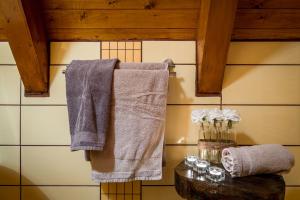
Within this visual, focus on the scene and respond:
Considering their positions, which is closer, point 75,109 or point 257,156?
point 257,156

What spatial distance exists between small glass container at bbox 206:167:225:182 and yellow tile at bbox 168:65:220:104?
1.31 ft

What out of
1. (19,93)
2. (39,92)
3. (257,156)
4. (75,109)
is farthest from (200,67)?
(19,93)

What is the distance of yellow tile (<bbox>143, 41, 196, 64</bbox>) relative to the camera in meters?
1.28

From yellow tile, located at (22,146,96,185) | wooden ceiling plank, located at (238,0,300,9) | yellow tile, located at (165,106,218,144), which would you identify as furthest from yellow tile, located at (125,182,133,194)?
wooden ceiling plank, located at (238,0,300,9)

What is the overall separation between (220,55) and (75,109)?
0.66 m

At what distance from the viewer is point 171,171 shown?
1.29m

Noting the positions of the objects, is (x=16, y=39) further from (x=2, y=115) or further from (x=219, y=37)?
(x=219, y=37)

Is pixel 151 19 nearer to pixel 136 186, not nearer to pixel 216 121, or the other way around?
pixel 216 121

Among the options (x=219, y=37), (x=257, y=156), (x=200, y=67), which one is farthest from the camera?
(x=200, y=67)

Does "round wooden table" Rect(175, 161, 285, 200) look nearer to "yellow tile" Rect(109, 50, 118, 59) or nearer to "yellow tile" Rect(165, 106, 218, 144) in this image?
"yellow tile" Rect(165, 106, 218, 144)

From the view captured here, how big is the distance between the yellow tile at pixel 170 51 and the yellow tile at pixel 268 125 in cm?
34

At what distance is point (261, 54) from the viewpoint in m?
1.28

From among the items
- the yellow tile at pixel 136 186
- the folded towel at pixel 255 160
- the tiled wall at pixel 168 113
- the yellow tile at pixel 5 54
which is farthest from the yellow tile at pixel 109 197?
the yellow tile at pixel 5 54

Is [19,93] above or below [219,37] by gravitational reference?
below
